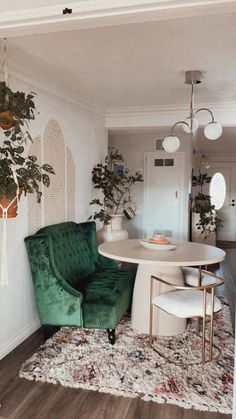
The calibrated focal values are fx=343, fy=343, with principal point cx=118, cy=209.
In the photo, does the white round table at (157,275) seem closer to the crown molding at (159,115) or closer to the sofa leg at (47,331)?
the sofa leg at (47,331)

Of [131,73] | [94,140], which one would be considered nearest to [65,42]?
[131,73]

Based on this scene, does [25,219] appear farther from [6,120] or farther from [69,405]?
[69,405]

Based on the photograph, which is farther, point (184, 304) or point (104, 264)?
point (104, 264)

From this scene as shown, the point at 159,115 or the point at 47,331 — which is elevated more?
the point at 159,115

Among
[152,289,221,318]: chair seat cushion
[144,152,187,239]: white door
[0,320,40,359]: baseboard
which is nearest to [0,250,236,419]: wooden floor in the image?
[0,320,40,359]: baseboard

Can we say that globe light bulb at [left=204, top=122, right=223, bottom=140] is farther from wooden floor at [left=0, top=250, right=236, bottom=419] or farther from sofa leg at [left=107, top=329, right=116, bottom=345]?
wooden floor at [left=0, top=250, right=236, bottom=419]

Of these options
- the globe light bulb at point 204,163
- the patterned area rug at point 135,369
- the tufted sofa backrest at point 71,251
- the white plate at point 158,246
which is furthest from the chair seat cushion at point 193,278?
the globe light bulb at point 204,163

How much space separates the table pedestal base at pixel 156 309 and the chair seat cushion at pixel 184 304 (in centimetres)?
32

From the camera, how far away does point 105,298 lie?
9.39 ft

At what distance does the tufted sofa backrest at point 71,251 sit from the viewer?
125 inches

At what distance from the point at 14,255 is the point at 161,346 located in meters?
1.45

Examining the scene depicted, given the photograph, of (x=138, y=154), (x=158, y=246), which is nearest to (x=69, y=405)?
(x=158, y=246)

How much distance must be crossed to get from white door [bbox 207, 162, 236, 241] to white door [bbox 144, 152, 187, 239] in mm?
3092

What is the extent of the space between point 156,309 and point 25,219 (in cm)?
142
